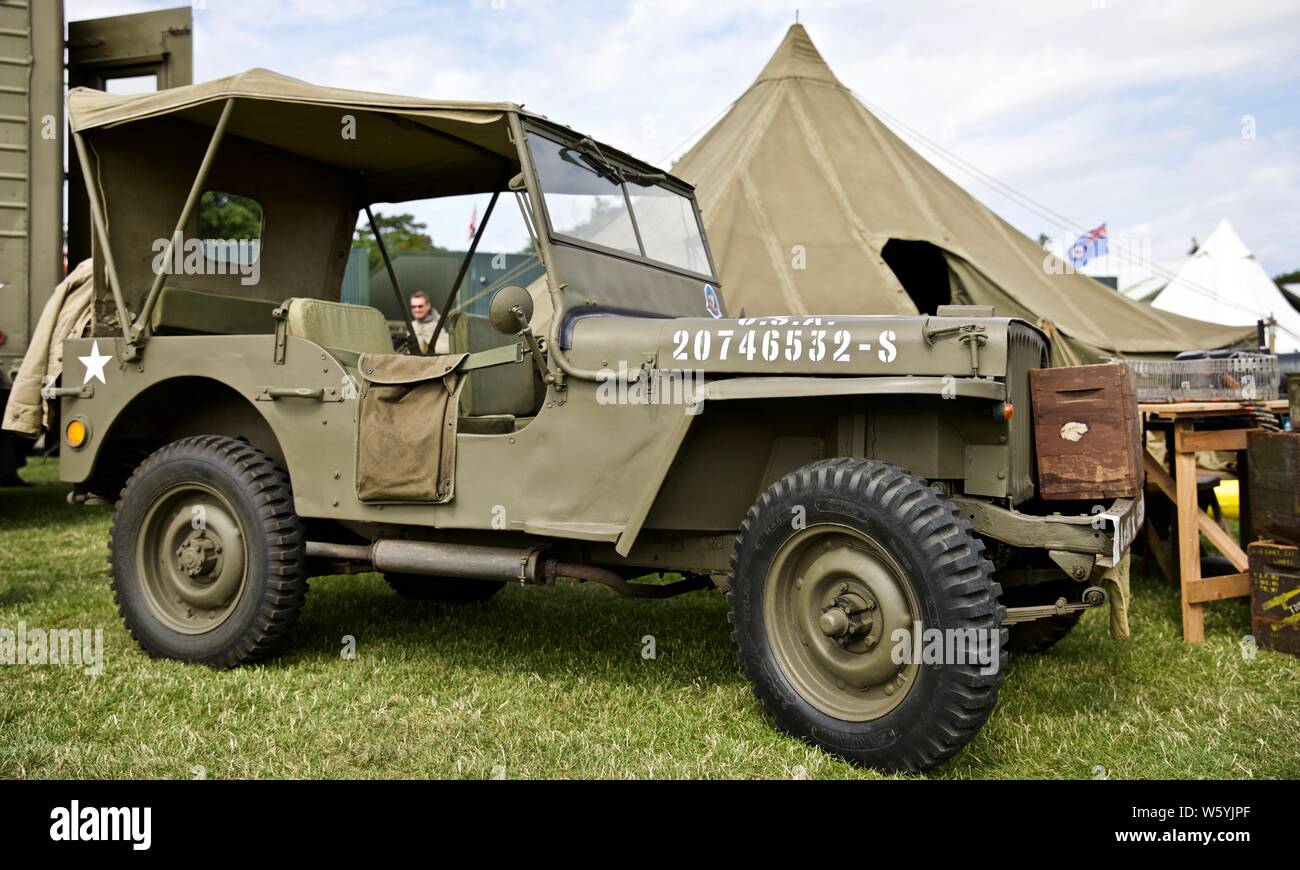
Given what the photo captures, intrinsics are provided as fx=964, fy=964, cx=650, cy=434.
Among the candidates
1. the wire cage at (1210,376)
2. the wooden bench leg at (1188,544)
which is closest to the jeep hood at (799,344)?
the wooden bench leg at (1188,544)

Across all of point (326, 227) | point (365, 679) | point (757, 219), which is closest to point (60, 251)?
point (326, 227)

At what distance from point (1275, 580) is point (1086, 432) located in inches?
83.4

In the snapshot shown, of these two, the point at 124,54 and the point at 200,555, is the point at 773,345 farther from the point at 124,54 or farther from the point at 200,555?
the point at 124,54

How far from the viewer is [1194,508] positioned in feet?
16.3

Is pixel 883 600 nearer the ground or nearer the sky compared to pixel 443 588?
nearer the sky

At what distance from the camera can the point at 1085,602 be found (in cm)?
328

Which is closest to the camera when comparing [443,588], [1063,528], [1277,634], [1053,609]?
[1063,528]

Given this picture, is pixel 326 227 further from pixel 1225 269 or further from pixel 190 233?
pixel 1225 269

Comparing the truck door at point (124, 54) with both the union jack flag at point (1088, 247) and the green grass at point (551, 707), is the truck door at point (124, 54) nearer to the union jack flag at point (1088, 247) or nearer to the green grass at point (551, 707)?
the green grass at point (551, 707)

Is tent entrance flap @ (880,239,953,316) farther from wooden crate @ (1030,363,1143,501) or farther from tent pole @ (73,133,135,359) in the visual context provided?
tent pole @ (73,133,135,359)

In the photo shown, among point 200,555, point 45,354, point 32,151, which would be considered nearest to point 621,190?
point 200,555

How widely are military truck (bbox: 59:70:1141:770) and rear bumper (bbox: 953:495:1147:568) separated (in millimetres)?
10

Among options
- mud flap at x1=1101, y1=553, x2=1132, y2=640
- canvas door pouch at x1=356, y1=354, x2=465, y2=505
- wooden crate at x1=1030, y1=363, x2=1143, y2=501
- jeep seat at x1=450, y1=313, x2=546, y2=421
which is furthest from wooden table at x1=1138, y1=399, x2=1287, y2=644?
canvas door pouch at x1=356, y1=354, x2=465, y2=505
